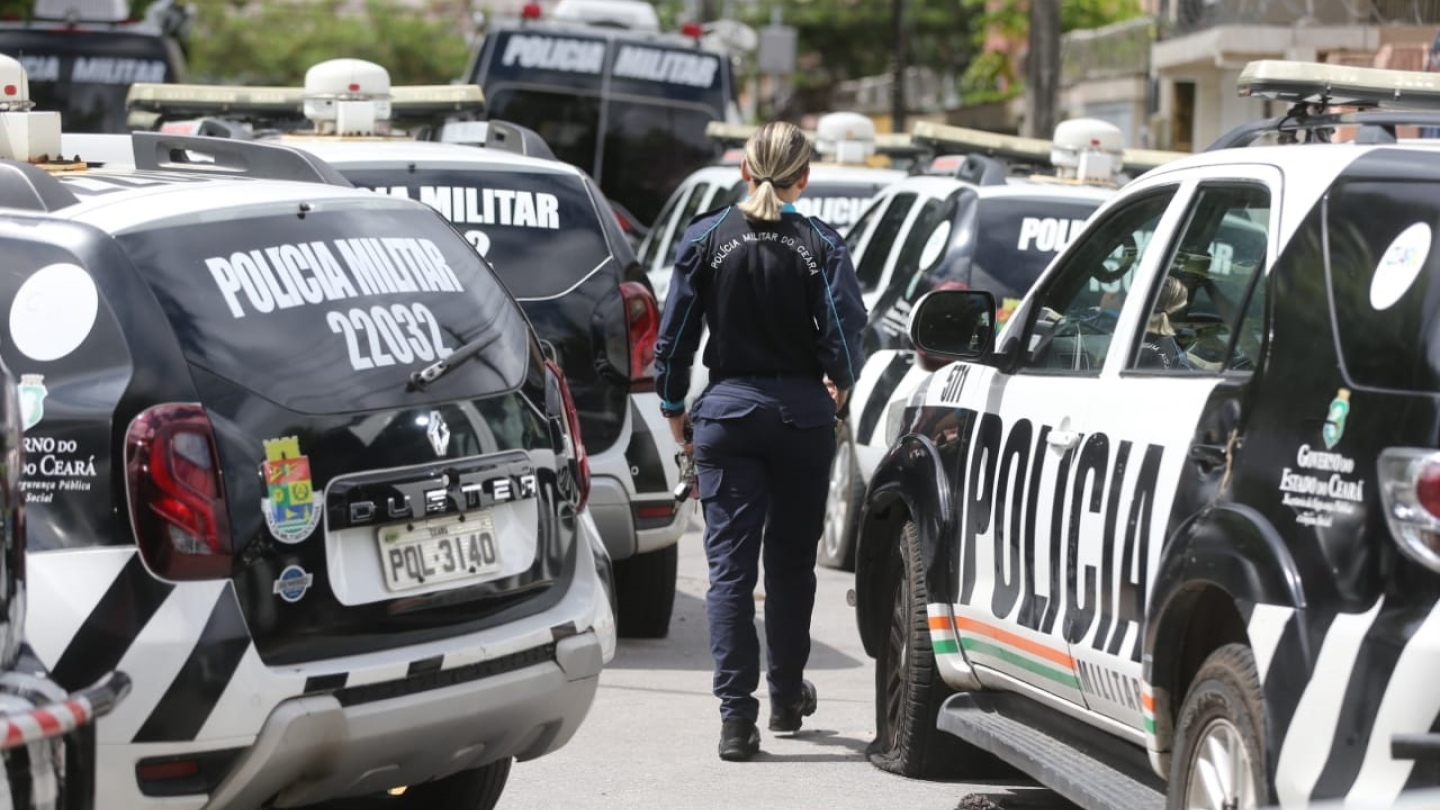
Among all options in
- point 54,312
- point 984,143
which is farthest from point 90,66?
point 54,312

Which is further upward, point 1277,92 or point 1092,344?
point 1277,92

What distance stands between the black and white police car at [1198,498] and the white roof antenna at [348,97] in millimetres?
5270

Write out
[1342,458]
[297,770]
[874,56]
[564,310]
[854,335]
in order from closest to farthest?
[1342,458] → [297,770] → [854,335] → [564,310] → [874,56]

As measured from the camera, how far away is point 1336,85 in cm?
625

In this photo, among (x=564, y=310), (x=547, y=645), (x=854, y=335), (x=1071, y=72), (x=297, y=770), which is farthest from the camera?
(x=1071, y=72)

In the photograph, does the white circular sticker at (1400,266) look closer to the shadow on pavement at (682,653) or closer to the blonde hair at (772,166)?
the blonde hair at (772,166)

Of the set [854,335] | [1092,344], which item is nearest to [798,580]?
[854,335]

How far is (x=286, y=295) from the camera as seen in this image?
5102 mm

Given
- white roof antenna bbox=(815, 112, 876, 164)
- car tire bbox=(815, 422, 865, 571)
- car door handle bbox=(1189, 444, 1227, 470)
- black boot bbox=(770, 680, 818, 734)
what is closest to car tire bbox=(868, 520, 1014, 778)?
black boot bbox=(770, 680, 818, 734)

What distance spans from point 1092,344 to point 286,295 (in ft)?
6.73

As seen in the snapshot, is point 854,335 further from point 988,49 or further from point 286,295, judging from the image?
point 988,49

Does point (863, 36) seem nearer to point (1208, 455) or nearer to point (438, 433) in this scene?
point (438, 433)

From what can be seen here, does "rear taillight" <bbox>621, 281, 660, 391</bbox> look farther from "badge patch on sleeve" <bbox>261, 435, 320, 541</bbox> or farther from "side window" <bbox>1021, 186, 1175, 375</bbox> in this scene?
"badge patch on sleeve" <bbox>261, 435, 320, 541</bbox>

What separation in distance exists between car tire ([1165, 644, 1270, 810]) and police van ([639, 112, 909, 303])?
1034 centimetres
